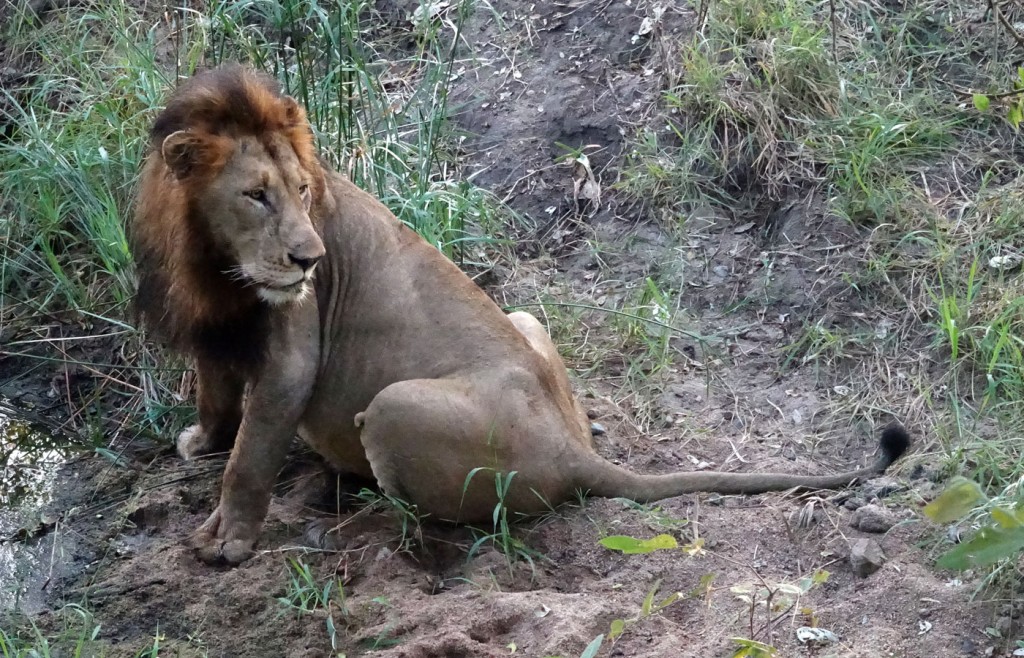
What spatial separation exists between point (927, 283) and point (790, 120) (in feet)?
4.04

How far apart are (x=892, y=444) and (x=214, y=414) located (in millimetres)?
2552

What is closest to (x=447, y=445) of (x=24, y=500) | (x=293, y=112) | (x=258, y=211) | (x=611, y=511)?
(x=611, y=511)

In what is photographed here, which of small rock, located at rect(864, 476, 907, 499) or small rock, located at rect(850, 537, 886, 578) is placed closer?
small rock, located at rect(850, 537, 886, 578)

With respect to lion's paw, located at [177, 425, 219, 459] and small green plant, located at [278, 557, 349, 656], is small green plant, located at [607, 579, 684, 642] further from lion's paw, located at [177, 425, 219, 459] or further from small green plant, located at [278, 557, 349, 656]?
lion's paw, located at [177, 425, 219, 459]

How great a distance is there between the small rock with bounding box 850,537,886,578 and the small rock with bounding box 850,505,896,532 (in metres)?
0.11

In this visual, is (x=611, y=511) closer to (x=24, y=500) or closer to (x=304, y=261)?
(x=304, y=261)

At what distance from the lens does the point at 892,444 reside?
13.5 ft

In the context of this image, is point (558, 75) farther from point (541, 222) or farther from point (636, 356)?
point (636, 356)

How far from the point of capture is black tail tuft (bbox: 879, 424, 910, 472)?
4.11 meters

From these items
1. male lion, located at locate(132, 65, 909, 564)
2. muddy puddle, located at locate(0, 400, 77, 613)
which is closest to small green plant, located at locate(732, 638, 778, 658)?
male lion, located at locate(132, 65, 909, 564)

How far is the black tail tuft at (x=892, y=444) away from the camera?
411 centimetres

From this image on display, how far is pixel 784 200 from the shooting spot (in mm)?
5844

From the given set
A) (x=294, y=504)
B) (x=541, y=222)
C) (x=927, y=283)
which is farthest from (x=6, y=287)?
(x=927, y=283)

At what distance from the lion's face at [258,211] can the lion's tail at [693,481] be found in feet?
4.05
